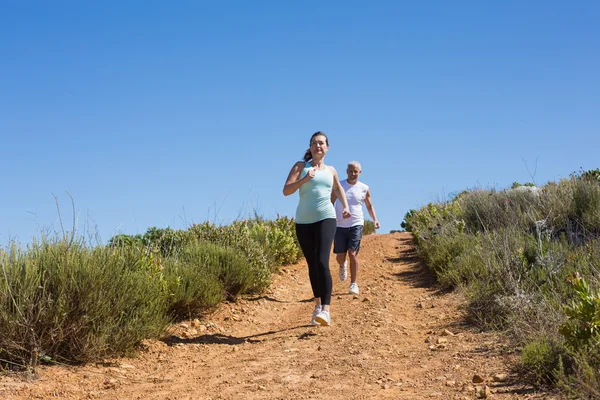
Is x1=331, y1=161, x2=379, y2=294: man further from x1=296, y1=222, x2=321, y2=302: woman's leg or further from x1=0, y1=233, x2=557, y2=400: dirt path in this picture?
x1=296, y1=222, x2=321, y2=302: woman's leg

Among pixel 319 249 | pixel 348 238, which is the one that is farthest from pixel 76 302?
pixel 348 238

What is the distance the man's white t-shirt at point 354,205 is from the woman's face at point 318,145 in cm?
251

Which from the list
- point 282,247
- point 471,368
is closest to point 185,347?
point 471,368

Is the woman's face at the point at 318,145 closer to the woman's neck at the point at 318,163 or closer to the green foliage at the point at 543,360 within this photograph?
the woman's neck at the point at 318,163

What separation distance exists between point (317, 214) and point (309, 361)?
1893 mm

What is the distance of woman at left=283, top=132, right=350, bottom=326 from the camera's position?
6.99 meters

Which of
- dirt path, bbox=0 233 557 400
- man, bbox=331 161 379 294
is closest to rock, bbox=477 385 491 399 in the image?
dirt path, bbox=0 233 557 400

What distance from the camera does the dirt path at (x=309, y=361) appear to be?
4898mm

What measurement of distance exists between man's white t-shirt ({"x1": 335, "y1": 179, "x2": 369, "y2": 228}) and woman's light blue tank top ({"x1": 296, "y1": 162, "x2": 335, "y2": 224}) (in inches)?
96.3

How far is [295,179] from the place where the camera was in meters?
7.04

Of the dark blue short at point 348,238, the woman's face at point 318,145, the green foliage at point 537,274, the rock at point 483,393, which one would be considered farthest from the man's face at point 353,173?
the rock at point 483,393

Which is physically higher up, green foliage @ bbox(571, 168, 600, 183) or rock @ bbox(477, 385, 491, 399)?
green foliage @ bbox(571, 168, 600, 183)

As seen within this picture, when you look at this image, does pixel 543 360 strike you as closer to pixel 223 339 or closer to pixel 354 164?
pixel 223 339

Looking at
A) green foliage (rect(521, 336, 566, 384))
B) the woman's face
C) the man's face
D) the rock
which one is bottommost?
the rock
